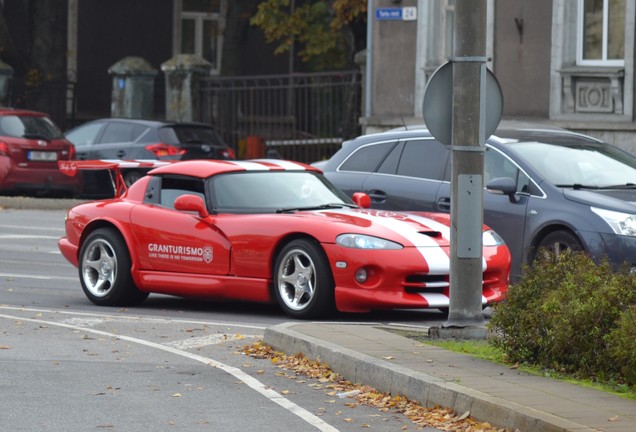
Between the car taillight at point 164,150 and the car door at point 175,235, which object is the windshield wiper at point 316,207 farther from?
the car taillight at point 164,150

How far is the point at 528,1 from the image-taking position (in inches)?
1064

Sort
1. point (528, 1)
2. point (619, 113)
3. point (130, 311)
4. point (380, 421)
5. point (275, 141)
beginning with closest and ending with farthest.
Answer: point (380, 421) → point (130, 311) → point (619, 113) → point (528, 1) → point (275, 141)

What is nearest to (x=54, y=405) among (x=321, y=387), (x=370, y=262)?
(x=321, y=387)

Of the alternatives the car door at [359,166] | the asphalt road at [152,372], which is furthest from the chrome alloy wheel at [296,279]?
the car door at [359,166]

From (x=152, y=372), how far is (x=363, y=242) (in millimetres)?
3099

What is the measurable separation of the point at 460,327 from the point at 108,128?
18760mm

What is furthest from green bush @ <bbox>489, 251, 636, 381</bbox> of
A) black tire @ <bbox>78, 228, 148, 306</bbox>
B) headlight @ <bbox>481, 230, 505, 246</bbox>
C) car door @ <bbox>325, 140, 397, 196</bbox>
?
car door @ <bbox>325, 140, 397, 196</bbox>

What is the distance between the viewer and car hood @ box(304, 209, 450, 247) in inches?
504

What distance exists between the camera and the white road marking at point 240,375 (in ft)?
27.6

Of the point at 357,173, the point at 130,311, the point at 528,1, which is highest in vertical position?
the point at 528,1

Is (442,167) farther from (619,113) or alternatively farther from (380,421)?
(619,113)

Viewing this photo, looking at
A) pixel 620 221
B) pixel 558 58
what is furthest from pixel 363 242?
pixel 558 58

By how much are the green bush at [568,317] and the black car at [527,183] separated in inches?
136

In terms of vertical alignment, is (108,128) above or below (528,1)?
below
